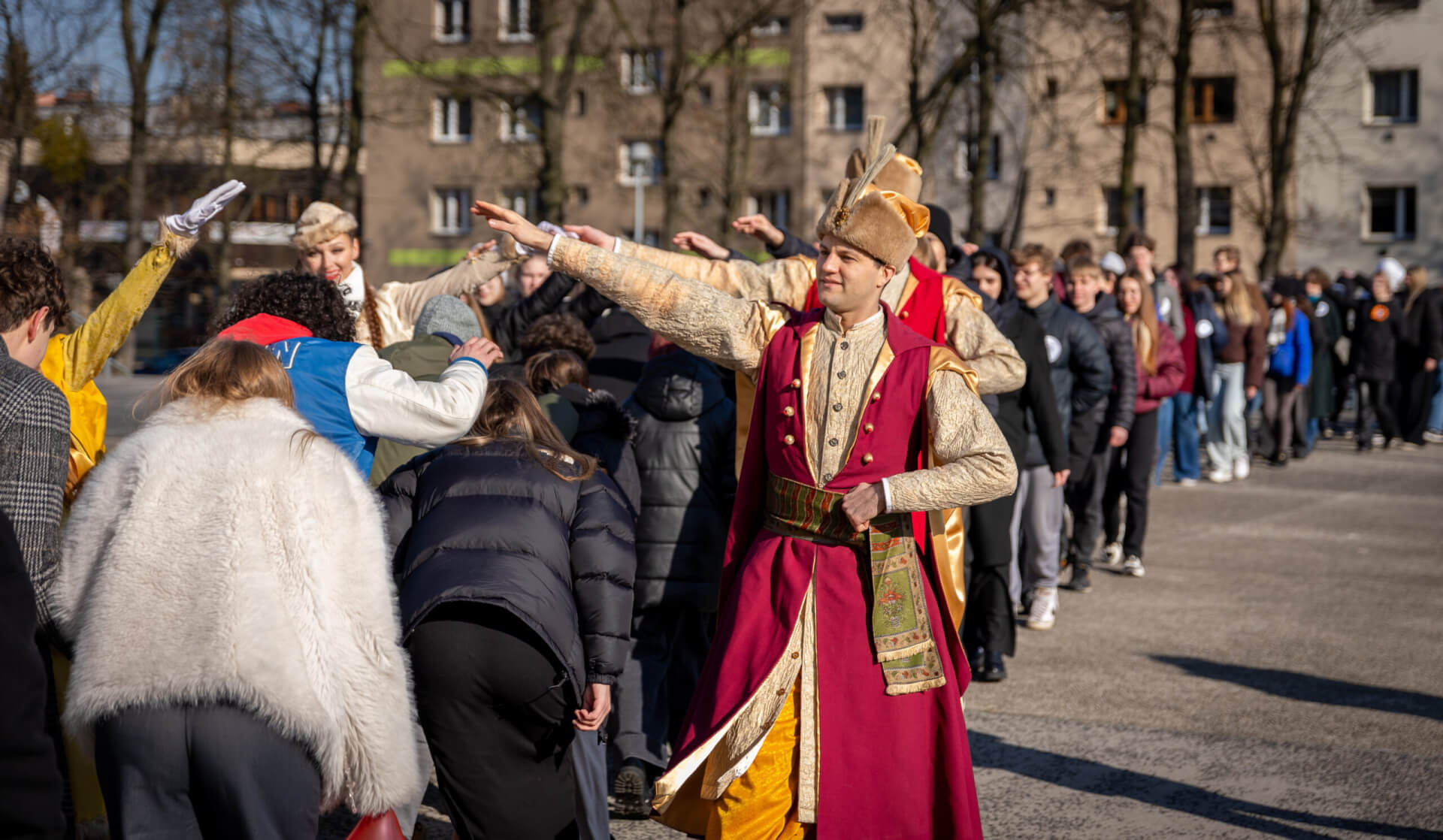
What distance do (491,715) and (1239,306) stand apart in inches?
497

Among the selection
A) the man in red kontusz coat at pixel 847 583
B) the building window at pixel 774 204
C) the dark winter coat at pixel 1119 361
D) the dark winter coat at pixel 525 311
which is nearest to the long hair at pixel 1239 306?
the dark winter coat at pixel 1119 361

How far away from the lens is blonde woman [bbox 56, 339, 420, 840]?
10.4 feet

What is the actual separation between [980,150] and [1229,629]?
20.2 m

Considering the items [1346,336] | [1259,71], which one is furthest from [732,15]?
[1259,71]

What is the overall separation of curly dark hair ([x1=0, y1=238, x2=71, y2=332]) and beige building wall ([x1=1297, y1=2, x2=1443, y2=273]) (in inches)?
1658

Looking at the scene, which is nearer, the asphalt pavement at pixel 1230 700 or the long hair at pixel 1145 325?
the asphalt pavement at pixel 1230 700

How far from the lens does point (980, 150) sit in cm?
2781

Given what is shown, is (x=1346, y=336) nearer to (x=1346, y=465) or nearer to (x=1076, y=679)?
(x=1346, y=465)

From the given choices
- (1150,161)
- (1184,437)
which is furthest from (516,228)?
(1150,161)

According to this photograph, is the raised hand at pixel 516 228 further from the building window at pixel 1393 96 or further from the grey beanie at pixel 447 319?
the building window at pixel 1393 96

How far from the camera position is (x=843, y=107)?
45.5m

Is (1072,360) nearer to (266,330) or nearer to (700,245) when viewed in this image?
(700,245)

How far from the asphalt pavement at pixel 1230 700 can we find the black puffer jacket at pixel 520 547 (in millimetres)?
883

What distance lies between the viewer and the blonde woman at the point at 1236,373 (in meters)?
15.2
